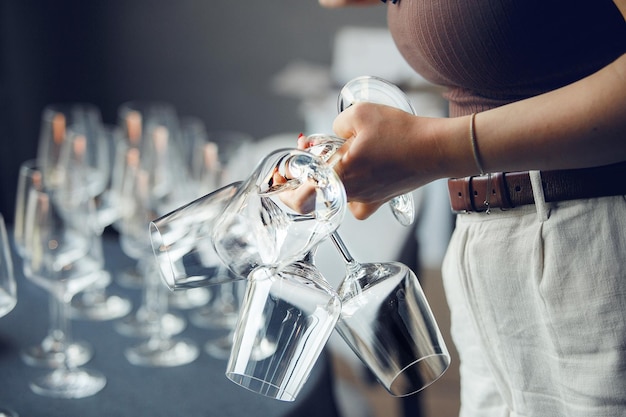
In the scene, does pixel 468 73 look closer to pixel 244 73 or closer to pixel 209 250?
pixel 209 250

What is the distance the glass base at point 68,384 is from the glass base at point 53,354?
26 mm

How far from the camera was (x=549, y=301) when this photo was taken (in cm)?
85

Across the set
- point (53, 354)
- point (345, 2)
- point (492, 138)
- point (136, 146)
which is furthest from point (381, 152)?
point (136, 146)

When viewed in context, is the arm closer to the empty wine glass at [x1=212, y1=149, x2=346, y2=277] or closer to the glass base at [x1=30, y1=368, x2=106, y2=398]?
the empty wine glass at [x1=212, y1=149, x2=346, y2=277]

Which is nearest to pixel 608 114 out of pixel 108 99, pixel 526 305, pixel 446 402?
pixel 526 305

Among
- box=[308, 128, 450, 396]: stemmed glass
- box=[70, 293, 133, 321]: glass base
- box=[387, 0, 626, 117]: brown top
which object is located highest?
box=[387, 0, 626, 117]: brown top

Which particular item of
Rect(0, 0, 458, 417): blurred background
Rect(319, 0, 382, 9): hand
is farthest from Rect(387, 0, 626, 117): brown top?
Rect(0, 0, 458, 417): blurred background

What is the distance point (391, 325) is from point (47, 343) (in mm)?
731

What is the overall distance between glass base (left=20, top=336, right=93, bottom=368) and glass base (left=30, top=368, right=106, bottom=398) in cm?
3

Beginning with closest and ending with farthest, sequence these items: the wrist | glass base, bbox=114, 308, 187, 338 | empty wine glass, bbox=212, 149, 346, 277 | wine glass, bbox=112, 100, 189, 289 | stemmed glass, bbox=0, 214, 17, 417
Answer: empty wine glass, bbox=212, 149, 346, 277 < the wrist < stemmed glass, bbox=0, 214, 17, 417 < glass base, bbox=114, 308, 187, 338 < wine glass, bbox=112, 100, 189, 289

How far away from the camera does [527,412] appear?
922 millimetres

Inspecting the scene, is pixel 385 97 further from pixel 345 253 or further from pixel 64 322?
pixel 64 322

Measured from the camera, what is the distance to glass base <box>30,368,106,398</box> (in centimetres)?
112

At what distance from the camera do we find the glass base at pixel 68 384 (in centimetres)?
112
